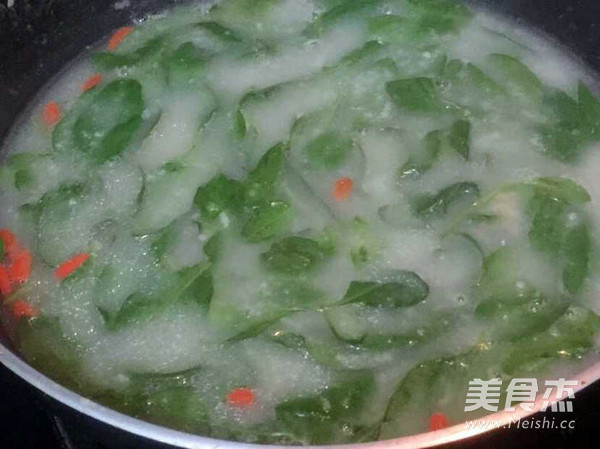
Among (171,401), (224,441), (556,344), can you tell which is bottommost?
(556,344)

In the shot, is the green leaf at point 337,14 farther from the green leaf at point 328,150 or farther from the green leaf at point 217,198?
the green leaf at point 217,198

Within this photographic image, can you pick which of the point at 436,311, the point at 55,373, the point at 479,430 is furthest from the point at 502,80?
the point at 55,373

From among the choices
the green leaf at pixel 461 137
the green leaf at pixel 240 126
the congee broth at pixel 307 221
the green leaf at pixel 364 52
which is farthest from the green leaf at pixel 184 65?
the green leaf at pixel 461 137

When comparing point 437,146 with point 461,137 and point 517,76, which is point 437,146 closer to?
point 461,137

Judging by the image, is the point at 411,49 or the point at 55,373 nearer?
the point at 55,373

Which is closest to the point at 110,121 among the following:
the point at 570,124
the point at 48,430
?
the point at 48,430

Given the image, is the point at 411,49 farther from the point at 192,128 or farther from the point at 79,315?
the point at 79,315
